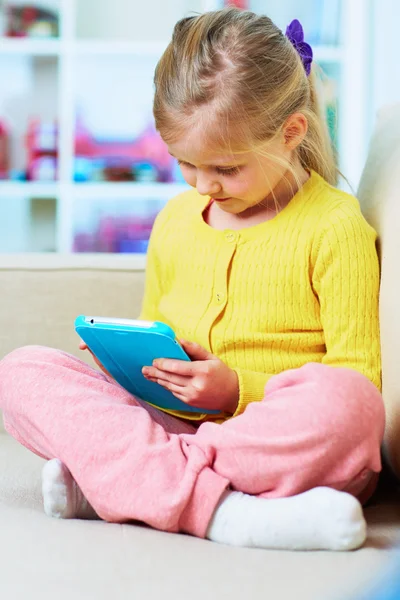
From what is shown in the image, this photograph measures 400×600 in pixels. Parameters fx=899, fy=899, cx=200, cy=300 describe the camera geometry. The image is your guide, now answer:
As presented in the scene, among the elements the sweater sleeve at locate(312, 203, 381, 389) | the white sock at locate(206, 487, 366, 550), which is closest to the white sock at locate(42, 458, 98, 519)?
the white sock at locate(206, 487, 366, 550)

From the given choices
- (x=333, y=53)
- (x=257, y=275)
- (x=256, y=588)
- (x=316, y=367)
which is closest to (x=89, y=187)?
(x=333, y=53)

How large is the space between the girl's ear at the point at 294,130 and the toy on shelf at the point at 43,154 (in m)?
2.15

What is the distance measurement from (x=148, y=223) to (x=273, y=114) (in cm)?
222

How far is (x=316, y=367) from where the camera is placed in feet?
2.80

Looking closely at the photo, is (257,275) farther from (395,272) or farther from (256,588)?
(256,588)

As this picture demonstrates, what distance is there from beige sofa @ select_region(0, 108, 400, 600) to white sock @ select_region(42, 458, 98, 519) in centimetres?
2

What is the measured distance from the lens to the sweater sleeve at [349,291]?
1002 mm

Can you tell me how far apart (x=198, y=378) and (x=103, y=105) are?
7.83 ft

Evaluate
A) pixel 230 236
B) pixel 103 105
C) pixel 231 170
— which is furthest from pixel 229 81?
pixel 103 105

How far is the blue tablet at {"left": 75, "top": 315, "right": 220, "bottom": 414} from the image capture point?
95 centimetres

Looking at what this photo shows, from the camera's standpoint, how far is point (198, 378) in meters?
0.98

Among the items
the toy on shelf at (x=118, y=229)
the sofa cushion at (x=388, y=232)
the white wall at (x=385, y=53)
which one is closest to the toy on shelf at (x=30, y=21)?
the toy on shelf at (x=118, y=229)

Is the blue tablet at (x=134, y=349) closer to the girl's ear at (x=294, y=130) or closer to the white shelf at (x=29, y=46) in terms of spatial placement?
the girl's ear at (x=294, y=130)

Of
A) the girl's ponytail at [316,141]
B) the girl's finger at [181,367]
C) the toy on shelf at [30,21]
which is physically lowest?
the girl's finger at [181,367]
